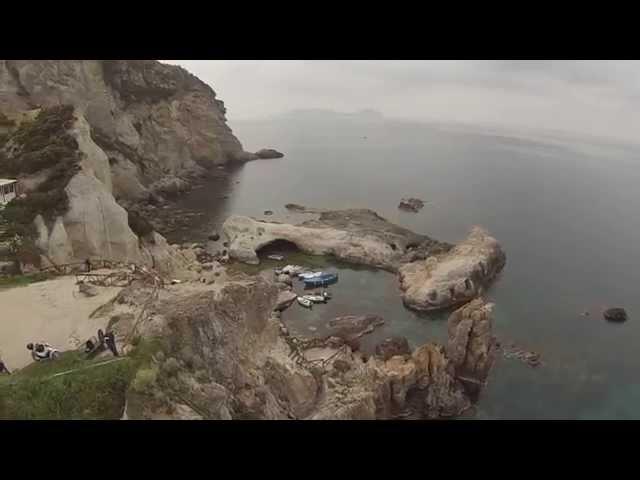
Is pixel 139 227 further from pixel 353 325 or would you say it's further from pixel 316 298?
pixel 353 325

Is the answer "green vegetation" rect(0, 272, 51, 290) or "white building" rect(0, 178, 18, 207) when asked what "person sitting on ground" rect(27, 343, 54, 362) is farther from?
"white building" rect(0, 178, 18, 207)

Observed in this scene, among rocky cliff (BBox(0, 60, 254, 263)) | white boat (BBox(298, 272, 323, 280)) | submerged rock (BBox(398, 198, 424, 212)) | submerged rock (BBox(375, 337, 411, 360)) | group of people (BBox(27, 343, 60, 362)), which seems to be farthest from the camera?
submerged rock (BBox(398, 198, 424, 212))

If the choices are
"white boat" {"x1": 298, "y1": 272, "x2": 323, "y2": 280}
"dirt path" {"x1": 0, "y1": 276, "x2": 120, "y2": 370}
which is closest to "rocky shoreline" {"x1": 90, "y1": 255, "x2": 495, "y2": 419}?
"dirt path" {"x1": 0, "y1": 276, "x2": 120, "y2": 370}

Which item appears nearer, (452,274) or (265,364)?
(265,364)

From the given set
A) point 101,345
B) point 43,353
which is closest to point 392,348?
point 101,345

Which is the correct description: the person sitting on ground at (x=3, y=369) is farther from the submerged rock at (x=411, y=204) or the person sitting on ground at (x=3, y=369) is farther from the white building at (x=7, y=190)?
the submerged rock at (x=411, y=204)

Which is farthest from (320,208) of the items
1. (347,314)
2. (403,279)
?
(347,314)
